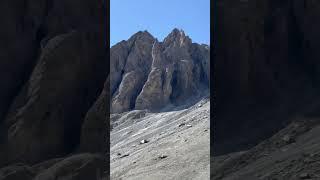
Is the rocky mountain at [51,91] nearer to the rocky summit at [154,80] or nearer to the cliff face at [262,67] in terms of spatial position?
the cliff face at [262,67]

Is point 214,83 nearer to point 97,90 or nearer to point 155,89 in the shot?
point 97,90

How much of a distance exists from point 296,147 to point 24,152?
21.0 feet

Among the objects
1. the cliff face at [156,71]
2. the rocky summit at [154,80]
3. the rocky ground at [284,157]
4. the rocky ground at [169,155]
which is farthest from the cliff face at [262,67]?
the cliff face at [156,71]

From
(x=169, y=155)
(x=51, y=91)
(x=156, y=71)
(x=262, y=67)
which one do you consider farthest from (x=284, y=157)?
(x=156, y=71)

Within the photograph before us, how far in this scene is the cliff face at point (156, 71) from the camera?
2473 inches

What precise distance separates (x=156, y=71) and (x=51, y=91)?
168 feet

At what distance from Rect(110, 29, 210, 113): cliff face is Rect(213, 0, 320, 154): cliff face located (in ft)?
155

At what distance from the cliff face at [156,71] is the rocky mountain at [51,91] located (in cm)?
4835

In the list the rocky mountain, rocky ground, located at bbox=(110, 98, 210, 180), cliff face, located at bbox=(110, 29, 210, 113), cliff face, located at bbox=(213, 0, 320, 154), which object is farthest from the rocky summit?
the rocky mountain

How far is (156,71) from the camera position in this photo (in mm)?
63219

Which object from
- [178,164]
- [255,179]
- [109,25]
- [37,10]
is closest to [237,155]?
[255,179]

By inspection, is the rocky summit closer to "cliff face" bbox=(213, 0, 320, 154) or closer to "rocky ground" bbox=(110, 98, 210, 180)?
"rocky ground" bbox=(110, 98, 210, 180)

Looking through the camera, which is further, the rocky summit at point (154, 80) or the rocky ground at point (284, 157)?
the rocky summit at point (154, 80)

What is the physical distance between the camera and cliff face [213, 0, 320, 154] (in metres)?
12.4
